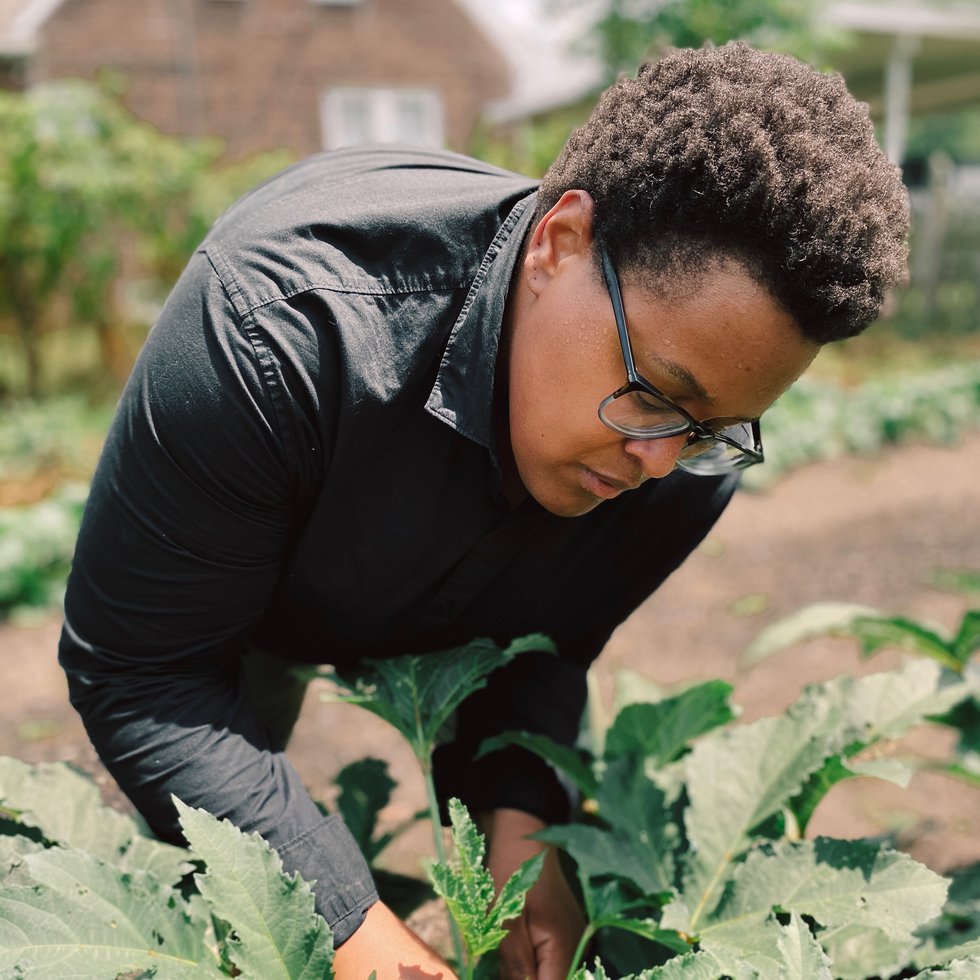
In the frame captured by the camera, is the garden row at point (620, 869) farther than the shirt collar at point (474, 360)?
No

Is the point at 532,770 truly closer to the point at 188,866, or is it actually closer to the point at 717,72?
the point at 188,866

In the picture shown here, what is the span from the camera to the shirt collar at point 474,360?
137 centimetres

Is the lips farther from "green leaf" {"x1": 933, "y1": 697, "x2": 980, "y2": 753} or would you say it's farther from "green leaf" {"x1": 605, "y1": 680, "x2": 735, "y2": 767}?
"green leaf" {"x1": 933, "y1": 697, "x2": 980, "y2": 753}

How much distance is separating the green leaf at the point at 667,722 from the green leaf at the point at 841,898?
0.27m

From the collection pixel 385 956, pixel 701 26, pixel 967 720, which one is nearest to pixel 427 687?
pixel 385 956

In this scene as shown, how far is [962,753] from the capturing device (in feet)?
7.06

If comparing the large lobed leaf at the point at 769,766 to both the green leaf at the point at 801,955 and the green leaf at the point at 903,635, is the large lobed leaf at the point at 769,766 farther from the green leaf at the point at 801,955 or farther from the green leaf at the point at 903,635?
the green leaf at the point at 903,635

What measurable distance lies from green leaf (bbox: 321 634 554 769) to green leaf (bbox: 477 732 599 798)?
0.15 meters

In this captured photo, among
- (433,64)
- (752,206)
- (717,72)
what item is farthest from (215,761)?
(433,64)

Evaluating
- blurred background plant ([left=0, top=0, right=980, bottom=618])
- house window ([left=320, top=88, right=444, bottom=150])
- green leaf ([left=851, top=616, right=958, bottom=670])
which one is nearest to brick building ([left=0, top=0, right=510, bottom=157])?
house window ([left=320, top=88, right=444, bottom=150])

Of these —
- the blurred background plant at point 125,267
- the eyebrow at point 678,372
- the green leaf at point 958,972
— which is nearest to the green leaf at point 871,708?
the green leaf at point 958,972

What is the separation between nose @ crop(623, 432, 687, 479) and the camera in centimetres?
131

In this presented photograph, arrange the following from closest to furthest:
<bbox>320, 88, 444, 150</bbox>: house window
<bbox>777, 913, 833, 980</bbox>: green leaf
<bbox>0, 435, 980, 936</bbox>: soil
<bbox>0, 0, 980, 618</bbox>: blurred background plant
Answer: <bbox>777, 913, 833, 980</bbox>: green leaf
<bbox>0, 435, 980, 936</bbox>: soil
<bbox>0, 0, 980, 618</bbox>: blurred background plant
<bbox>320, 88, 444, 150</bbox>: house window

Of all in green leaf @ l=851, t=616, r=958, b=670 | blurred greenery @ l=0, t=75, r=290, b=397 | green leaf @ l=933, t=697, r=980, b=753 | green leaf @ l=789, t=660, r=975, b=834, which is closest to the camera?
green leaf @ l=789, t=660, r=975, b=834
